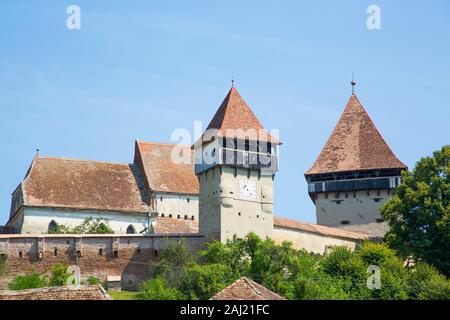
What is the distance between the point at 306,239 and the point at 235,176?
5233mm

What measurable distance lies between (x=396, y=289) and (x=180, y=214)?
1758 cm

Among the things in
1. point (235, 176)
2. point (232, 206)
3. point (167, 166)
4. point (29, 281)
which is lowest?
point (29, 281)

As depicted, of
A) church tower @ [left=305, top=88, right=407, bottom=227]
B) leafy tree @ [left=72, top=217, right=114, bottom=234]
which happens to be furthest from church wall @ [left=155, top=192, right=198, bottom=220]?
church tower @ [left=305, top=88, right=407, bottom=227]

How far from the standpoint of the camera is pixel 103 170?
62.8 metres

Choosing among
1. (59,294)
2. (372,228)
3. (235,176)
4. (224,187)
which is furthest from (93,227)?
(59,294)

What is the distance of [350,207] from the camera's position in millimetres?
63406

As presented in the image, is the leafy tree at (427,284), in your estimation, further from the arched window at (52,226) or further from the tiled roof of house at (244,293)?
the tiled roof of house at (244,293)

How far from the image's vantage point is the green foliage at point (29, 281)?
48.2m

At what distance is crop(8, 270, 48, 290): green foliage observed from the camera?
48.2 meters

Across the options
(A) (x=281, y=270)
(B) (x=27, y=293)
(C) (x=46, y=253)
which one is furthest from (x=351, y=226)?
(B) (x=27, y=293)

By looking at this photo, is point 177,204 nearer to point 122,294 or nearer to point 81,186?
point 81,186

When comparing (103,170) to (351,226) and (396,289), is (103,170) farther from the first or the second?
(396,289)

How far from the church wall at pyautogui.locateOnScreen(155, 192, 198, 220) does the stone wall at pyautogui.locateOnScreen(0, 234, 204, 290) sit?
8.09 meters

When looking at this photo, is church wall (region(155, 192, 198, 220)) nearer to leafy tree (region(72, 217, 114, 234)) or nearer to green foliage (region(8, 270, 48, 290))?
leafy tree (region(72, 217, 114, 234))
